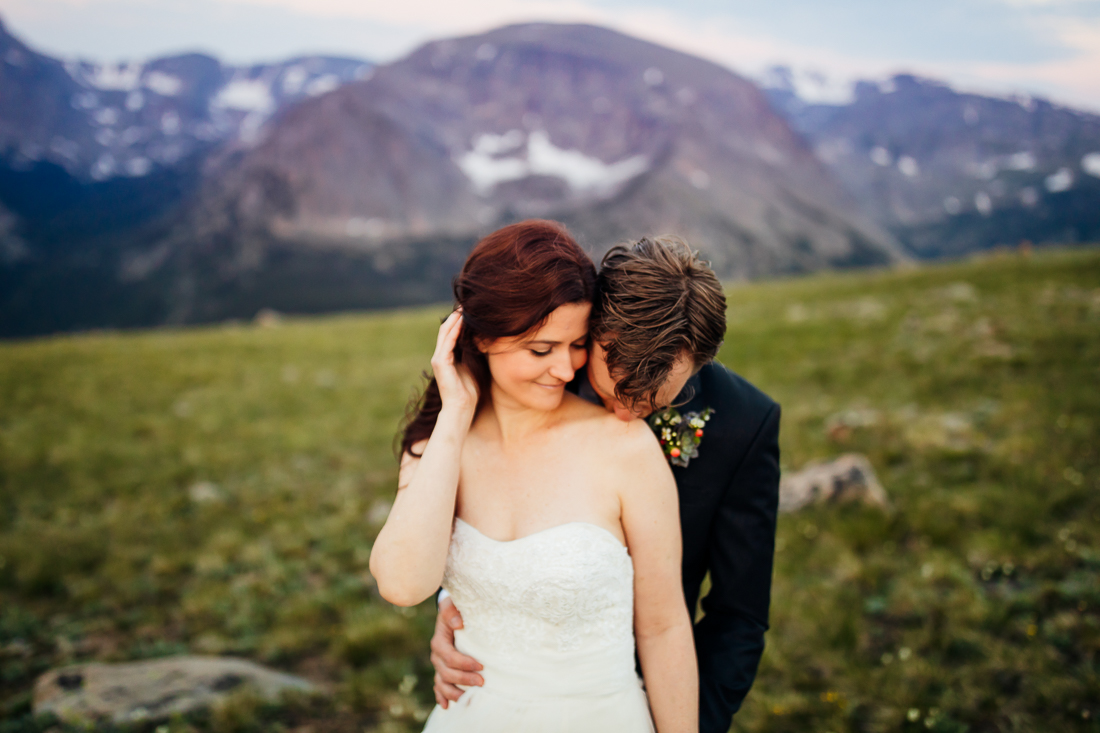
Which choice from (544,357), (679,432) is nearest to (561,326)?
(544,357)

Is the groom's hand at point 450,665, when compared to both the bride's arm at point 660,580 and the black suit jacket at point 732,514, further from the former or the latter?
the black suit jacket at point 732,514

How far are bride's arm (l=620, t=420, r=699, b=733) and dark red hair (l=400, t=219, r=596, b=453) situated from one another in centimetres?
82

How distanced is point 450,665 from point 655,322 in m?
2.25

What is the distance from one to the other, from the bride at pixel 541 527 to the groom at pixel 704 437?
19 centimetres

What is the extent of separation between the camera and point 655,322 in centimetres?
291

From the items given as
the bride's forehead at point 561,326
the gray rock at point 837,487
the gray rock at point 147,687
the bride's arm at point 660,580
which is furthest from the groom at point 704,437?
the gray rock at point 837,487

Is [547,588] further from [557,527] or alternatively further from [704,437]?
[704,437]

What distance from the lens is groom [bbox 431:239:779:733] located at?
2926mm

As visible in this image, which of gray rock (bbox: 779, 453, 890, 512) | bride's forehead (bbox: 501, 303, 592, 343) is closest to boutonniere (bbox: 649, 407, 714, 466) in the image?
bride's forehead (bbox: 501, 303, 592, 343)

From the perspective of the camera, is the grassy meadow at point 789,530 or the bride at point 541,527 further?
the grassy meadow at point 789,530

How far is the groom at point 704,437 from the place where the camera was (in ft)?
9.60

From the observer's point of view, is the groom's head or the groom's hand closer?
the groom's head

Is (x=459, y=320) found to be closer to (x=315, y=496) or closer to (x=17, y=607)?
(x=17, y=607)

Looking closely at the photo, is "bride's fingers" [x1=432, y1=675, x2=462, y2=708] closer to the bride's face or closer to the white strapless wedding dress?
the white strapless wedding dress
